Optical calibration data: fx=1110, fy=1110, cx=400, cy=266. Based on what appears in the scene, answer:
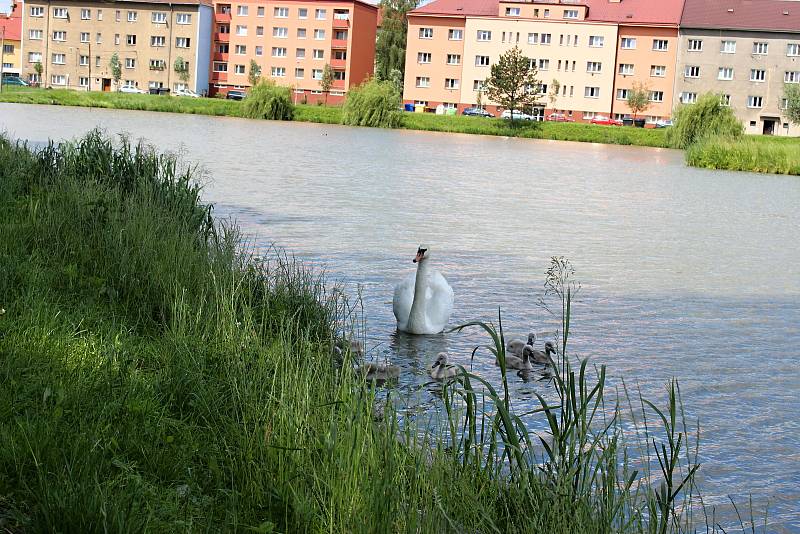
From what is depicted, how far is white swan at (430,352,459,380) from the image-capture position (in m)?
8.62

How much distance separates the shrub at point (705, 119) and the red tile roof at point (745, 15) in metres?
35.3

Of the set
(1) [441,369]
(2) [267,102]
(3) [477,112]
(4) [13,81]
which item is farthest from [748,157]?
(4) [13,81]

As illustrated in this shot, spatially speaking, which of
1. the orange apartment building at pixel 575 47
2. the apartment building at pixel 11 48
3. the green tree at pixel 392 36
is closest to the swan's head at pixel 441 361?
the orange apartment building at pixel 575 47

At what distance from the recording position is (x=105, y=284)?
842cm

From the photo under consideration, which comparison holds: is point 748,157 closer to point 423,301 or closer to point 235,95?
point 423,301

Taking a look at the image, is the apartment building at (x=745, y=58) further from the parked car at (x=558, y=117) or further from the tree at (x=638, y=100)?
the parked car at (x=558, y=117)

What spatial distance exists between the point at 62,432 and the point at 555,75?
10822 centimetres

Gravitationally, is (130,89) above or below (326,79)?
below

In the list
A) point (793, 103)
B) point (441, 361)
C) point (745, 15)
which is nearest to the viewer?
point (441, 361)

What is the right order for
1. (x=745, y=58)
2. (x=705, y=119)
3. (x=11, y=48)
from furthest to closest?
(x=11, y=48), (x=745, y=58), (x=705, y=119)

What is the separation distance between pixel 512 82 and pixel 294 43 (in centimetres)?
3327

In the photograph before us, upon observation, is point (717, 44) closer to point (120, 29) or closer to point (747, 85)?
point (747, 85)

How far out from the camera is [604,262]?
16922 mm

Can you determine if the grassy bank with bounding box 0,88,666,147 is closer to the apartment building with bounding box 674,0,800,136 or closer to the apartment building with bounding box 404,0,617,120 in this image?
the apartment building with bounding box 404,0,617,120
